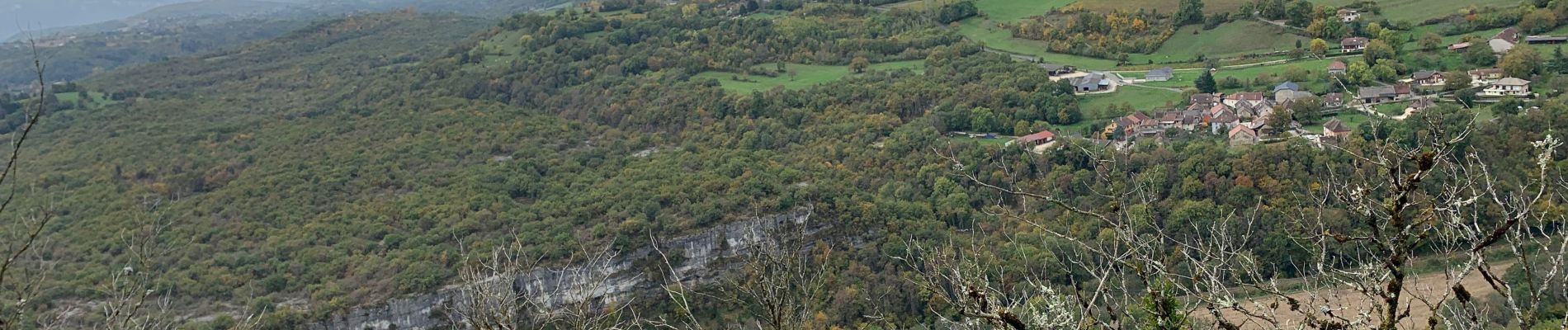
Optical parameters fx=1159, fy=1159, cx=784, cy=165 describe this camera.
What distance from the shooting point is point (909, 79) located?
35688mm

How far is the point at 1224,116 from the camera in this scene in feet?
92.9

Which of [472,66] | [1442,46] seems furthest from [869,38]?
[1442,46]

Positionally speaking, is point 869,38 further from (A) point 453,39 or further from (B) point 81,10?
(B) point 81,10

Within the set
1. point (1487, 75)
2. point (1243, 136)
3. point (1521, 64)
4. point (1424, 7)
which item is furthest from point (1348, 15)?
point (1243, 136)

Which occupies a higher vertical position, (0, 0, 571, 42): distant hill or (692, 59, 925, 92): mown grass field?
(692, 59, 925, 92): mown grass field

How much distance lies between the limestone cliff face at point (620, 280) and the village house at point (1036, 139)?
6689 mm

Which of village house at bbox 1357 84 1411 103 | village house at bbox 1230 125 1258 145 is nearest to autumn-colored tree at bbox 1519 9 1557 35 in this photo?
village house at bbox 1357 84 1411 103

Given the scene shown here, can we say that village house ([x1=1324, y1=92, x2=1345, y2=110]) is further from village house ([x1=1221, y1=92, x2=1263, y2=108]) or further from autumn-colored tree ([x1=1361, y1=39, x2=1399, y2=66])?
autumn-colored tree ([x1=1361, y1=39, x2=1399, y2=66])

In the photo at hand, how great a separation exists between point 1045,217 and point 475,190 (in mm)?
13039

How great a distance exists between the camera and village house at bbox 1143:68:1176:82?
112 ft

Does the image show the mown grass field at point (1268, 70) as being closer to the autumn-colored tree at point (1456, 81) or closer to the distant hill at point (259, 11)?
the autumn-colored tree at point (1456, 81)

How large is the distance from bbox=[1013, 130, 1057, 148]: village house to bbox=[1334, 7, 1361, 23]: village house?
1419 cm

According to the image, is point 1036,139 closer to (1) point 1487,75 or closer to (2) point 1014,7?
(1) point 1487,75

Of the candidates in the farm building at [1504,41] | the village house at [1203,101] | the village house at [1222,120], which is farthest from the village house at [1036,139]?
the farm building at [1504,41]
